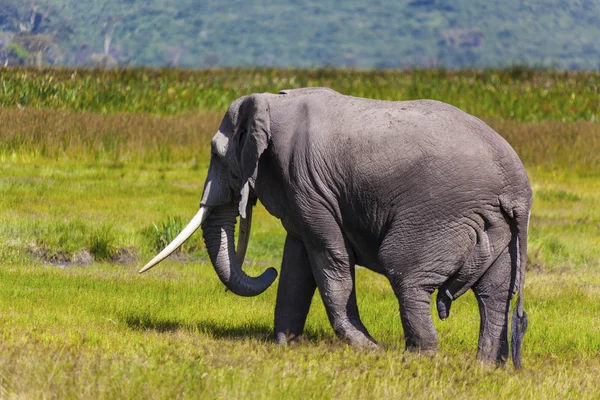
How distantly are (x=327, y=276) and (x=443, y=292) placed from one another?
0.88 m

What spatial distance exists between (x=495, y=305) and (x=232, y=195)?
234 centimetres

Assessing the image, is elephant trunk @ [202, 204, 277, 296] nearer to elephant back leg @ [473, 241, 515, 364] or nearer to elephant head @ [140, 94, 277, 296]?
elephant head @ [140, 94, 277, 296]

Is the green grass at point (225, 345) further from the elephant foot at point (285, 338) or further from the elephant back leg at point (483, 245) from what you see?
the elephant back leg at point (483, 245)

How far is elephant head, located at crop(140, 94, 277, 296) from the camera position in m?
8.46

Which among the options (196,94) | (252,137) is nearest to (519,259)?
(252,137)

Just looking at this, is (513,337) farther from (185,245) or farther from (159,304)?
(185,245)

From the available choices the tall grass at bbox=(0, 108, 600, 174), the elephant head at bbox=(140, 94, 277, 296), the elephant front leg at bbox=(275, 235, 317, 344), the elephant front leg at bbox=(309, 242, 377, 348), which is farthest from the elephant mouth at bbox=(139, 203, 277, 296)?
the tall grass at bbox=(0, 108, 600, 174)

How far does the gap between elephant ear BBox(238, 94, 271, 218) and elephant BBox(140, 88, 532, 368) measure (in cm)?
1

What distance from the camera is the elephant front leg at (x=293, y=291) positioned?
28.8ft

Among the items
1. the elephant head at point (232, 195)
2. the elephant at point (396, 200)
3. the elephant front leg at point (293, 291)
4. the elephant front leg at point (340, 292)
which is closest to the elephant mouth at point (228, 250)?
the elephant head at point (232, 195)

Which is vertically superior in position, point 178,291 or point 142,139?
point 178,291

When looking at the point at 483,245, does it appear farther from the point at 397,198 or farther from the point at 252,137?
the point at 252,137

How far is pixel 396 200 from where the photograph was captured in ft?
25.5

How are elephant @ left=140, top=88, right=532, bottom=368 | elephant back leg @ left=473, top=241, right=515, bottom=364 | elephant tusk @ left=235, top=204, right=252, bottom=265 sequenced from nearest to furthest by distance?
elephant @ left=140, top=88, right=532, bottom=368, elephant back leg @ left=473, top=241, right=515, bottom=364, elephant tusk @ left=235, top=204, right=252, bottom=265
